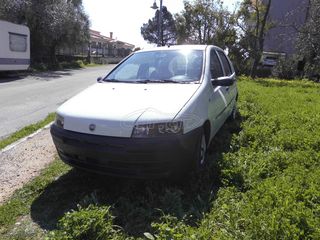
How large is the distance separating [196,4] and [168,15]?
4630 centimetres

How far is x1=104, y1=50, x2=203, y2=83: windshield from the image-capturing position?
4.89 meters

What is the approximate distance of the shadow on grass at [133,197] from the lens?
3420 millimetres

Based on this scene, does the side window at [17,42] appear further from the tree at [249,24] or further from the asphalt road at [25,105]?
the tree at [249,24]

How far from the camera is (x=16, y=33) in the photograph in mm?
19844

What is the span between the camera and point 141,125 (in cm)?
361

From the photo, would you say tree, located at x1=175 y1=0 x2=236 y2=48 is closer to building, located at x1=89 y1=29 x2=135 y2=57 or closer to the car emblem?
the car emblem

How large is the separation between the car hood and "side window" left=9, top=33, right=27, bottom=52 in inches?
659

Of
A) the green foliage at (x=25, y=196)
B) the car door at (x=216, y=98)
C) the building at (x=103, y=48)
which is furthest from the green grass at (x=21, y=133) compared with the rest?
the building at (x=103, y=48)

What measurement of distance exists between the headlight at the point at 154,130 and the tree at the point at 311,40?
1723 cm

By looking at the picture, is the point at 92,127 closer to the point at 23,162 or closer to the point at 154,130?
the point at 154,130

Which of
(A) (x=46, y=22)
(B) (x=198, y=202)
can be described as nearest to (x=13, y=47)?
(A) (x=46, y=22)

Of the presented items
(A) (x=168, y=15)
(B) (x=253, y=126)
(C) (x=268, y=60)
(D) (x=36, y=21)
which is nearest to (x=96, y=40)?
(A) (x=168, y=15)

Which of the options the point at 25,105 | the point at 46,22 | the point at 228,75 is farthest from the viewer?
the point at 46,22

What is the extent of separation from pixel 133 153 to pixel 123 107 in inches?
22.2
